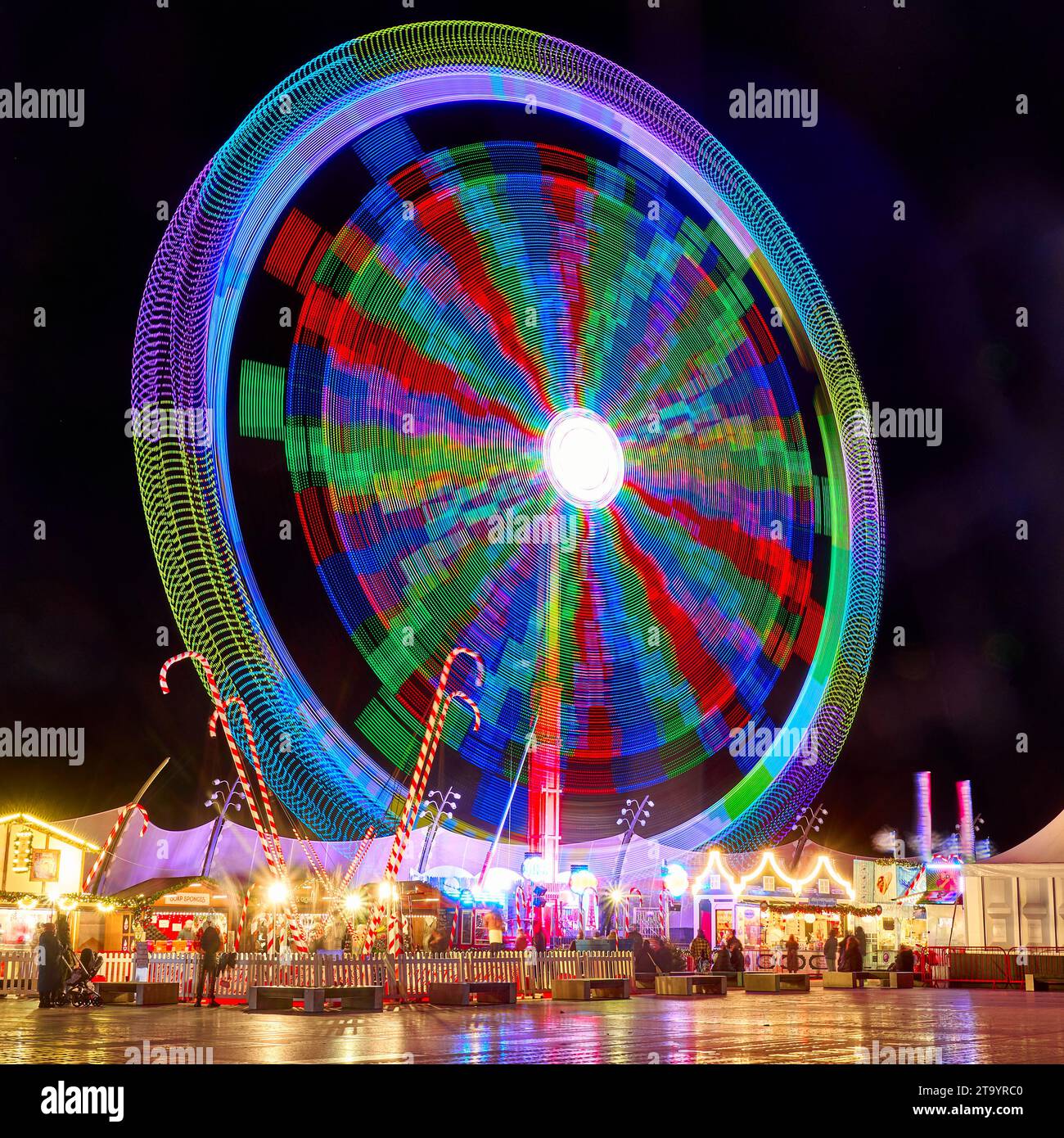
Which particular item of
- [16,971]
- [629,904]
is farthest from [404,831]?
[629,904]

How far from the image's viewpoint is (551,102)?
77.0ft

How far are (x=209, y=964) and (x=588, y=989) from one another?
512 centimetres

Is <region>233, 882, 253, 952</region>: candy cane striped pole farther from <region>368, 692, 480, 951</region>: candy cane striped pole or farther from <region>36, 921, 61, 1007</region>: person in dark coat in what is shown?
<region>36, 921, 61, 1007</region>: person in dark coat

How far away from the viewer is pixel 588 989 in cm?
1753

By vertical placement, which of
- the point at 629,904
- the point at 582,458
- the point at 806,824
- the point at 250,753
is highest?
the point at 582,458

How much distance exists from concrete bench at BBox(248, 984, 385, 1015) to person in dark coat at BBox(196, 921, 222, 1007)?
78.8 inches

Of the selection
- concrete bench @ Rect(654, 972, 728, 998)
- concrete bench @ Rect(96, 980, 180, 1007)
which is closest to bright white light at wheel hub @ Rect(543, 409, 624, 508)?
concrete bench @ Rect(654, 972, 728, 998)

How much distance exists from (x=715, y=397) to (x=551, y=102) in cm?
639

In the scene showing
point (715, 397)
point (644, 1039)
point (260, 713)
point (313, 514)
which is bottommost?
point (644, 1039)

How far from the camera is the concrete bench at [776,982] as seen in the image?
1959cm

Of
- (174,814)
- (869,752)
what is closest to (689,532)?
(174,814)

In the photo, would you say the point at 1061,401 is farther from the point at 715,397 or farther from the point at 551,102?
the point at 551,102

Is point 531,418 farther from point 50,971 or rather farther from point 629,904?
point 629,904

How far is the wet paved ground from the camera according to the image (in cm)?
881
